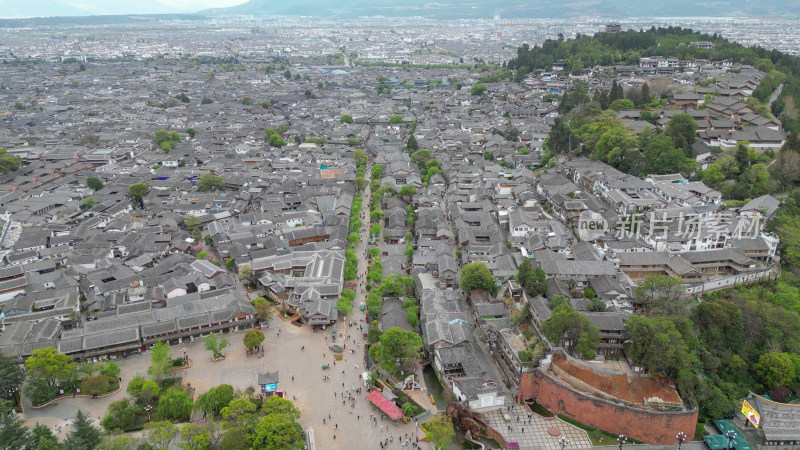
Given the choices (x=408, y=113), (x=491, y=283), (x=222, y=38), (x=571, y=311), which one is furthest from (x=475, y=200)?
(x=222, y=38)

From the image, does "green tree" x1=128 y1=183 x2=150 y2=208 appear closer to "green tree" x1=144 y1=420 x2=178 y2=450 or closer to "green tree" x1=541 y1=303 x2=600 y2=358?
"green tree" x1=144 y1=420 x2=178 y2=450

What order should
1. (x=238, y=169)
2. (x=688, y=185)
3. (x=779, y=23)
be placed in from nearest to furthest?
(x=688, y=185) → (x=238, y=169) → (x=779, y=23)

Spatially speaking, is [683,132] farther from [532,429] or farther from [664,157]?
[532,429]

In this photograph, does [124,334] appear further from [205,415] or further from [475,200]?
[475,200]

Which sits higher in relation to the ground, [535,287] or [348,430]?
[535,287]

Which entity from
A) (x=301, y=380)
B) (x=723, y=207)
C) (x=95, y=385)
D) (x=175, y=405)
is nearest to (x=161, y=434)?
(x=175, y=405)
